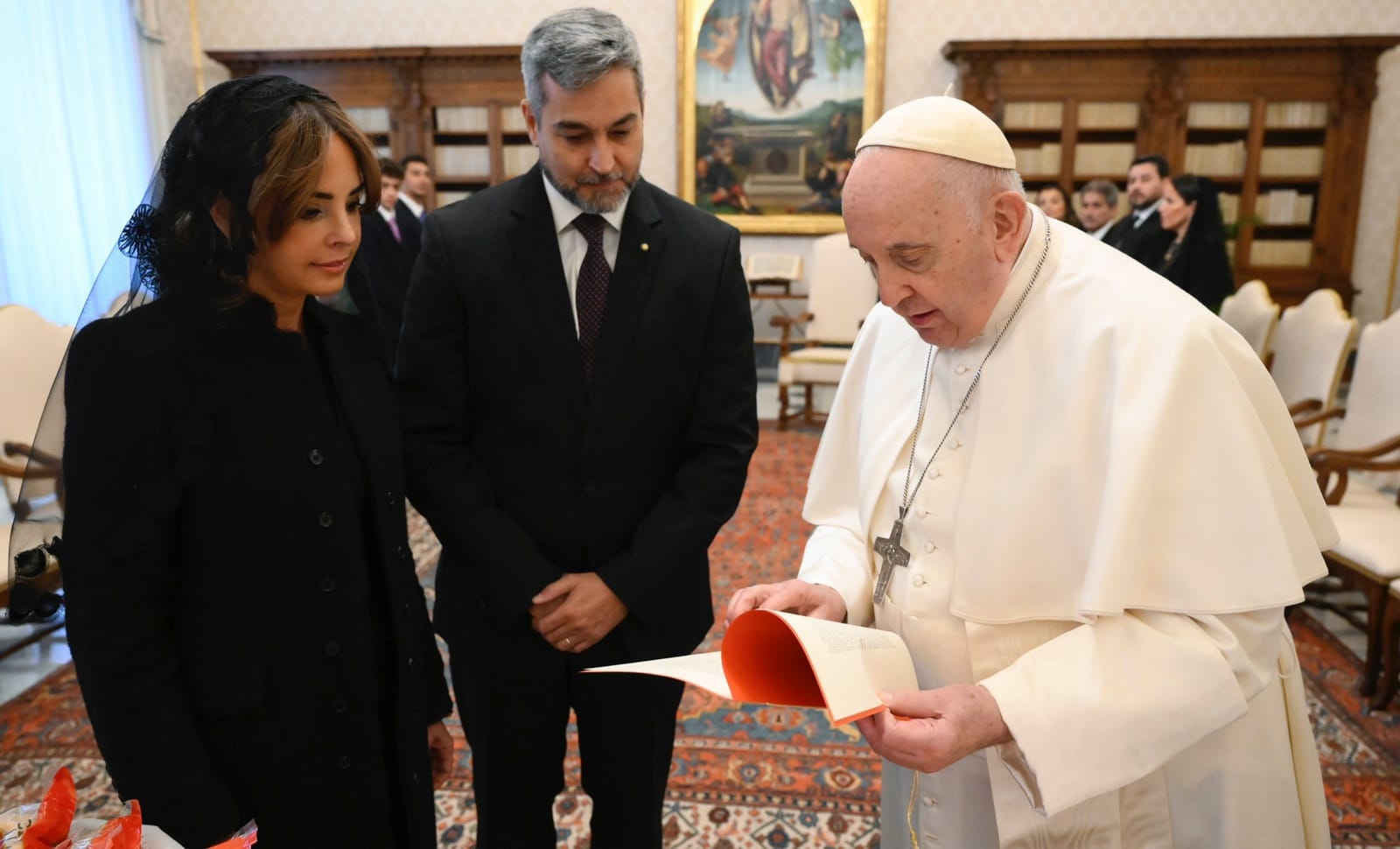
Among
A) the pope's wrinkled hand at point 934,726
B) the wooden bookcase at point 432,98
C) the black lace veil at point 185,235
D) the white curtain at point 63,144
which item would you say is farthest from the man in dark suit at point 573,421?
the wooden bookcase at point 432,98

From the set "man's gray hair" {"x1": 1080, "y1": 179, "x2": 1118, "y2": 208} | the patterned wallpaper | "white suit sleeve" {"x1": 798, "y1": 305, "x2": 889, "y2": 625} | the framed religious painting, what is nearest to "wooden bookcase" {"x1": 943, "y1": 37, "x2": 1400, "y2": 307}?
the patterned wallpaper

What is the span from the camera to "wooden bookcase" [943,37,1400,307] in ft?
28.5

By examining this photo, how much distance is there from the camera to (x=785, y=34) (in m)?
9.43

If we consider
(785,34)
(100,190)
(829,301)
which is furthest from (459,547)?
(785,34)

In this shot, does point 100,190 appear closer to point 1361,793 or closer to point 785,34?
point 785,34

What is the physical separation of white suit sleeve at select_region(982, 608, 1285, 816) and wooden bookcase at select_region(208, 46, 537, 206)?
906 cm

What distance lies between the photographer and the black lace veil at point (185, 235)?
1291mm

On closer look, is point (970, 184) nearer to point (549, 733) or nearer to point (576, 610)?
point (576, 610)

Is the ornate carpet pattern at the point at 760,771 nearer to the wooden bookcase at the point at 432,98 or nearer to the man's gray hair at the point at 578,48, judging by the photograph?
the man's gray hair at the point at 578,48

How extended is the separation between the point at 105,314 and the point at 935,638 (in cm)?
131

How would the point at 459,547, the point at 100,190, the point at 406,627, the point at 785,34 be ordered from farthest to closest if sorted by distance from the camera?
the point at 785,34
the point at 100,190
the point at 459,547
the point at 406,627

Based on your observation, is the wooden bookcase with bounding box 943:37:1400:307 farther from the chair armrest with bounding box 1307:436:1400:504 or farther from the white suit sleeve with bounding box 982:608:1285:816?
the white suit sleeve with bounding box 982:608:1285:816

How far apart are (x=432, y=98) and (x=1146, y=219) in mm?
6908

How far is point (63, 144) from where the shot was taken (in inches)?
288
